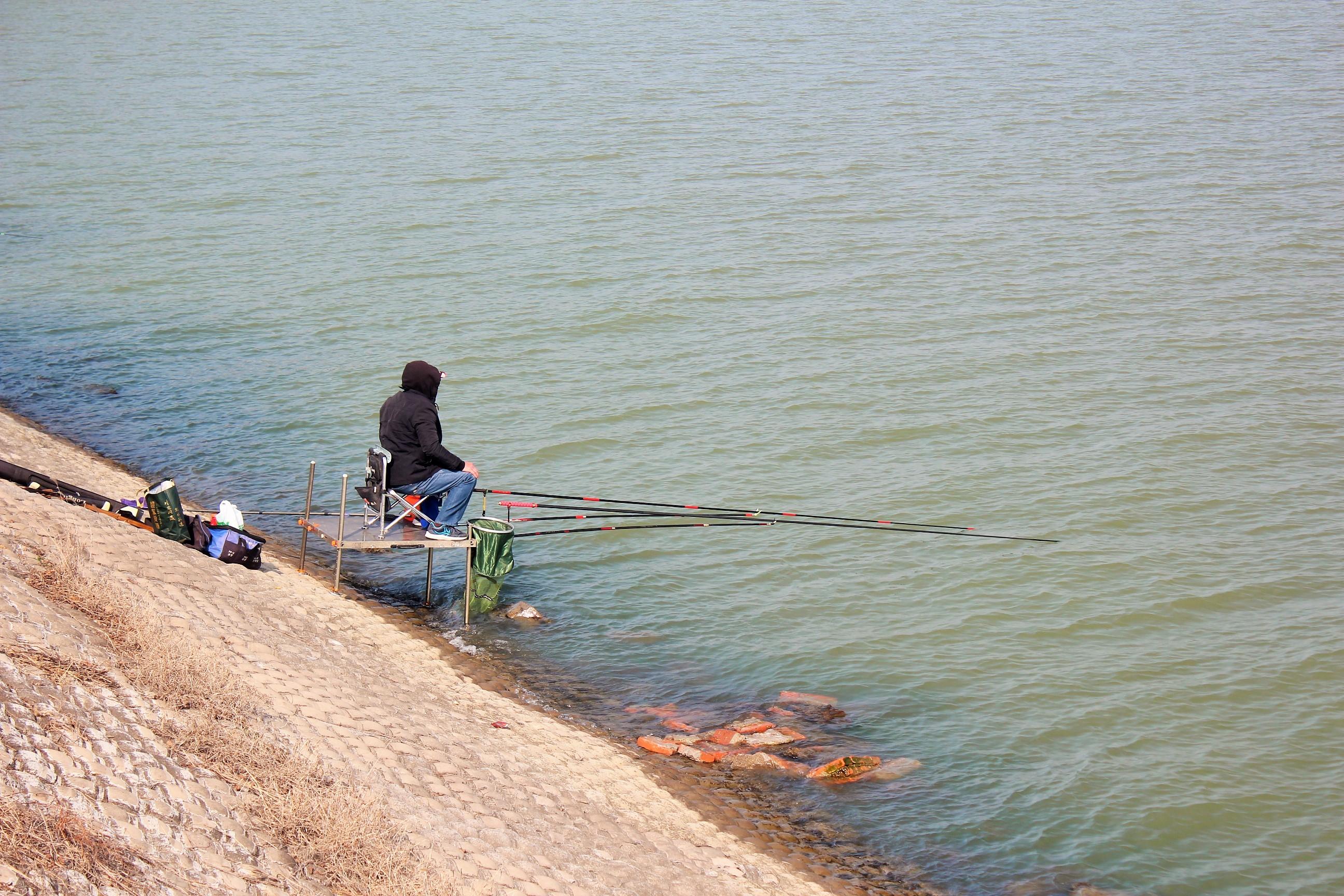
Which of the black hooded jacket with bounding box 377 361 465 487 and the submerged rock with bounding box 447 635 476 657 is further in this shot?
the submerged rock with bounding box 447 635 476 657

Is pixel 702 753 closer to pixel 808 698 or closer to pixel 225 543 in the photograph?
pixel 808 698

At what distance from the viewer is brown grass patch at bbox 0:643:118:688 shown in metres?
6.57

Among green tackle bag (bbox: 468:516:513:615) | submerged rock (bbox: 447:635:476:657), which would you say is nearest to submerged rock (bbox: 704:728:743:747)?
submerged rock (bbox: 447:635:476:657)

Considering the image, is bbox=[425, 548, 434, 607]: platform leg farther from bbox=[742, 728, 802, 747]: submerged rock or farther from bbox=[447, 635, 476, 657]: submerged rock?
bbox=[742, 728, 802, 747]: submerged rock

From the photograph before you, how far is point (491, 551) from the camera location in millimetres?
10797

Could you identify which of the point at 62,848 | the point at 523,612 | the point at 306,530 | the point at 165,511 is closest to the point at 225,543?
the point at 165,511

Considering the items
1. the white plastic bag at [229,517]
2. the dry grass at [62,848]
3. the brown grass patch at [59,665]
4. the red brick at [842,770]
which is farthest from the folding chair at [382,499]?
the dry grass at [62,848]

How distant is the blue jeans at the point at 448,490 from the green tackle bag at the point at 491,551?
0.26m

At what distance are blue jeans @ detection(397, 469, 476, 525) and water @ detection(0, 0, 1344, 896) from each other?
56.1 inches

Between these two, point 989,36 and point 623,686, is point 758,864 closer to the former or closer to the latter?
point 623,686

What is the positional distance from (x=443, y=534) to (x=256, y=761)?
3.99 m

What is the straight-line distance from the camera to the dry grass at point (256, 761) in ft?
20.3

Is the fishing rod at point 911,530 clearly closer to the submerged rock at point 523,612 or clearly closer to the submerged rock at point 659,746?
the submerged rock at point 523,612

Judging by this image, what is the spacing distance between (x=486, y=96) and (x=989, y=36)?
556 inches
